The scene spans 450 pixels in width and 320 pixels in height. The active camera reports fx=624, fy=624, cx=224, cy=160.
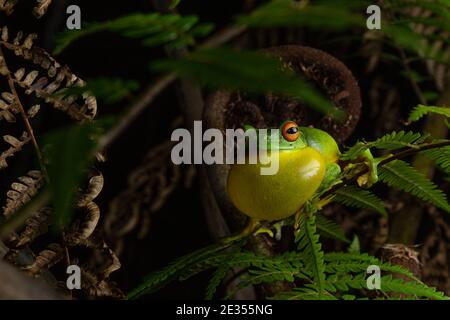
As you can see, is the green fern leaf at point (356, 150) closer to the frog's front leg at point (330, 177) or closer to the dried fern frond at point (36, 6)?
the frog's front leg at point (330, 177)

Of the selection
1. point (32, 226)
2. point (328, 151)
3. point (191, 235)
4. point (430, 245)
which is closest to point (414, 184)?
point (328, 151)

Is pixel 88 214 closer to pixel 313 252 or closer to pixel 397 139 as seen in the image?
pixel 313 252

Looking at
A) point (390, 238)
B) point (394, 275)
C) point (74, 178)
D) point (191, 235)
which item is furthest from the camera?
point (191, 235)

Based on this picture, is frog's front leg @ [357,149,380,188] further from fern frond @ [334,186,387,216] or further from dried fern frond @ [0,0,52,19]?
dried fern frond @ [0,0,52,19]

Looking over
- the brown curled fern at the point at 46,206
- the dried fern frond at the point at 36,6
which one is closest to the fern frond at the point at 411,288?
the brown curled fern at the point at 46,206

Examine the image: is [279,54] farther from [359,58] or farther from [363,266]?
[359,58]
